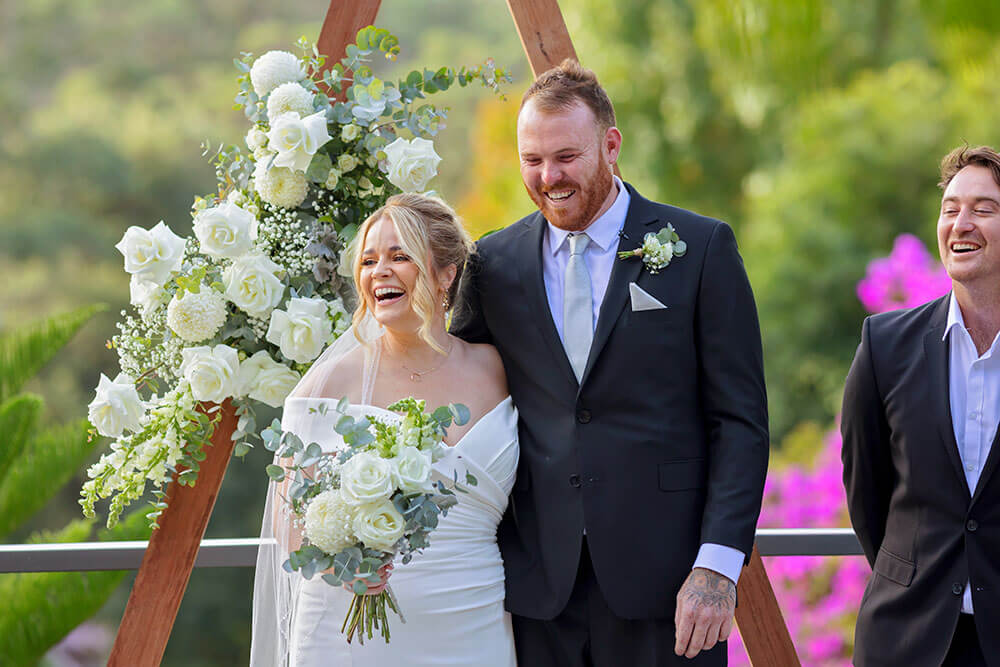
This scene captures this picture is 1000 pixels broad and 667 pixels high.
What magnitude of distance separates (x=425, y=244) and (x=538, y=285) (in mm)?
305

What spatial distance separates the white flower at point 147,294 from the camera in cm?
292

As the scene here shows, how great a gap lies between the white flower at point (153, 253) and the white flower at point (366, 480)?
898mm

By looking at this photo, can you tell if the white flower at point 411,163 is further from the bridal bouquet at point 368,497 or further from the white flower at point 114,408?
the white flower at point 114,408

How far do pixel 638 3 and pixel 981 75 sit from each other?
3.82m

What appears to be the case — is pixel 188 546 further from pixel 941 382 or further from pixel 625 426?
pixel 941 382

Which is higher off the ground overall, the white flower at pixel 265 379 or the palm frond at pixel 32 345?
the palm frond at pixel 32 345

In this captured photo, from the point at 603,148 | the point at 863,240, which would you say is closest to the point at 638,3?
the point at 863,240

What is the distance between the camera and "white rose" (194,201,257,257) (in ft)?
9.42

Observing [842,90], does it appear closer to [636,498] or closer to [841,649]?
[841,649]

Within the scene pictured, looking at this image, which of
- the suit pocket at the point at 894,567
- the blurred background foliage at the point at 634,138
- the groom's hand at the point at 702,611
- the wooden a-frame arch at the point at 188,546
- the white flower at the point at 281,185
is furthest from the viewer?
the blurred background foliage at the point at 634,138

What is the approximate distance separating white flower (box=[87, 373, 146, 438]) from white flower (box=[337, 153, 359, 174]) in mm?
826

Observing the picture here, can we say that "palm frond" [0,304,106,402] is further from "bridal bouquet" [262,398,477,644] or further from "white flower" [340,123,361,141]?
"bridal bouquet" [262,398,477,644]

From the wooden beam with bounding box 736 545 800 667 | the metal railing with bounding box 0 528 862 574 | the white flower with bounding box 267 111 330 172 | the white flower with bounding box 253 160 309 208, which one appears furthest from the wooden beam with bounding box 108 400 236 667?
the wooden beam with bounding box 736 545 800 667

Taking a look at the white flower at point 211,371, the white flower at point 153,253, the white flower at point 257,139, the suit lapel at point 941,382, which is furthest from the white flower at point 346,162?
the suit lapel at point 941,382
